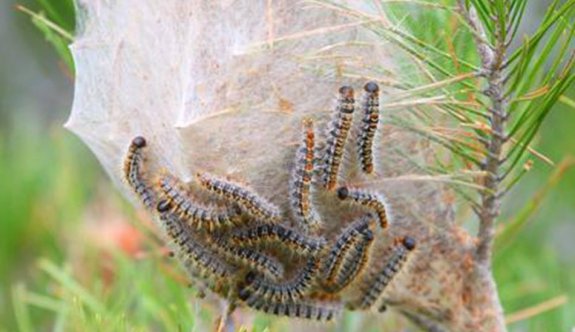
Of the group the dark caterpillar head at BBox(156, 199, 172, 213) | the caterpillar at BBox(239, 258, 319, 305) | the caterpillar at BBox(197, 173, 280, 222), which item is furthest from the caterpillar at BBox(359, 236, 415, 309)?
the dark caterpillar head at BBox(156, 199, 172, 213)

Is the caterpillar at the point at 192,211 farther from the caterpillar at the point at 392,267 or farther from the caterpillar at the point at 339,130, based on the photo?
the caterpillar at the point at 392,267

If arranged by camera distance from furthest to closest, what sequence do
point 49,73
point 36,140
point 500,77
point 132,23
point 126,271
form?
point 49,73 < point 36,140 < point 126,271 < point 132,23 < point 500,77

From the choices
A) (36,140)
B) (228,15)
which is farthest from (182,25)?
(36,140)

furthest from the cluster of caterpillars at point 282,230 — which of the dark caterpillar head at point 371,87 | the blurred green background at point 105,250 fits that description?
the blurred green background at point 105,250

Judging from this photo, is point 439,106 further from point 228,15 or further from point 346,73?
point 228,15

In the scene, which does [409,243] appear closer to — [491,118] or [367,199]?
[367,199]

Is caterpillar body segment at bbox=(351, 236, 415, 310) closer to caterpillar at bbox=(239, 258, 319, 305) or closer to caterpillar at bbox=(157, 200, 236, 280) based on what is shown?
caterpillar at bbox=(239, 258, 319, 305)
